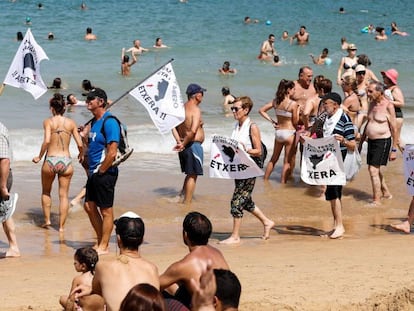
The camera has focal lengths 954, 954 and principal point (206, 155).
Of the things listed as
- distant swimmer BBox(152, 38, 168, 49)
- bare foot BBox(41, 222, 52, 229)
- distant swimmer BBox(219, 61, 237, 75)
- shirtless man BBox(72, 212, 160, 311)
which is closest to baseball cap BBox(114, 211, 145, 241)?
shirtless man BBox(72, 212, 160, 311)

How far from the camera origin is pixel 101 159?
9.52 meters

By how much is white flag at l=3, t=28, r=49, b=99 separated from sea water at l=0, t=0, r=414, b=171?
345 centimetres

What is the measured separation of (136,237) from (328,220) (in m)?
5.81

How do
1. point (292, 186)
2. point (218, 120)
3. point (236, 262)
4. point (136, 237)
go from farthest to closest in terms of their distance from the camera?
1. point (218, 120)
2. point (292, 186)
3. point (236, 262)
4. point (136, 237)

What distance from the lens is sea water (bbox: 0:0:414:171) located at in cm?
1948

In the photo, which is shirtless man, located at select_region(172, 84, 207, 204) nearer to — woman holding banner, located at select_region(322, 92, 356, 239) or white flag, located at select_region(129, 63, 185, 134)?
white flag, located at select_region(129, 63, 185, 134)

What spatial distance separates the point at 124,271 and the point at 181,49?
27.4m

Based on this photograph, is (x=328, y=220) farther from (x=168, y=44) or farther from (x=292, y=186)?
(x=168, y=44)

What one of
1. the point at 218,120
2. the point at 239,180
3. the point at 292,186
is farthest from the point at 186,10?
the point at 239,180

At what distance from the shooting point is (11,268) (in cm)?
928

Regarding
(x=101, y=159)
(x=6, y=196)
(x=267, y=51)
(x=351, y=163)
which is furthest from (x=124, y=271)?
(x=267, y=51)

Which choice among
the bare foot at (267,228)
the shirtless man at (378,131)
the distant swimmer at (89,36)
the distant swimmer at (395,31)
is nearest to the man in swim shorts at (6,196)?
the bare foot at (267,228)

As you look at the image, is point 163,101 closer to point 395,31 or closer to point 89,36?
point 89,36

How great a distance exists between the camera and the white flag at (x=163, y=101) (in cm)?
1117
